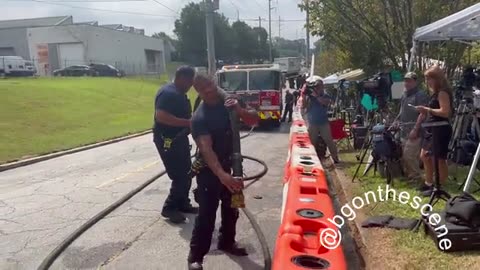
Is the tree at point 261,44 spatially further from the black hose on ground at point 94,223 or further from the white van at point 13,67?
the black hose on ground at point 94,223

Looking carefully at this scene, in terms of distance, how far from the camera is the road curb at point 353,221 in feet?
16.8

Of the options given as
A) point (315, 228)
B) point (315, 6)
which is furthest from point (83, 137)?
point (315, 228)

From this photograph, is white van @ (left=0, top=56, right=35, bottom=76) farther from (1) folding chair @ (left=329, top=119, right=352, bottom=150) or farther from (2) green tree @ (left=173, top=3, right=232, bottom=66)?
(1) folding chair @ (left=329, top=119, right=352, bottom=150)

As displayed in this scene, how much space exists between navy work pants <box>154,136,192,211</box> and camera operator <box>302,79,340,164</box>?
4278mm

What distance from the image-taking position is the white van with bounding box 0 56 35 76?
40.7m

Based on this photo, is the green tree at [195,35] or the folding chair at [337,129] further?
the green tree at [195,35]

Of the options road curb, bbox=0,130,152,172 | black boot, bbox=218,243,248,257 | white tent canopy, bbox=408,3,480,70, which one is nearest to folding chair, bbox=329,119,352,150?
white tent canopy, bbox=408,3,480,70

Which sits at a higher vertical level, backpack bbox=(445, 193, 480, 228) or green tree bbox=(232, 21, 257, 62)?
green tree bbox=(232, 21, 257, 62)

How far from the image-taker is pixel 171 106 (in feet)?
20.0

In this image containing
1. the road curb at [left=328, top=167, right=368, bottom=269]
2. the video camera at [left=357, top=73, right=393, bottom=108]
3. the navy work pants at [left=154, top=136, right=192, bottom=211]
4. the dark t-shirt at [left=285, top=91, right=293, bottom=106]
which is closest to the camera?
the road curb at [left=328, top=167, right=368, bottom=269]

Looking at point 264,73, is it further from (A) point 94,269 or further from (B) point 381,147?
(A) point 94,269

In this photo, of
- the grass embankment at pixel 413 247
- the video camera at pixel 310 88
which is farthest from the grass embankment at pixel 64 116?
the grass embankment at pixel 413 247

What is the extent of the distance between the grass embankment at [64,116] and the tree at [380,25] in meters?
8.24

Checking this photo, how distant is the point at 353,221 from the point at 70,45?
187 ft
